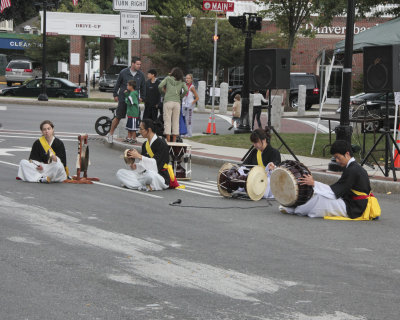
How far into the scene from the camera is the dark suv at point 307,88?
42.1 m

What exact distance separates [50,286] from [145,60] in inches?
→ 1961

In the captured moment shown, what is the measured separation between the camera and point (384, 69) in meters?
14.4

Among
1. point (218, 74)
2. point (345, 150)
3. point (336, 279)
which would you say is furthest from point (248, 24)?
point (218, 74)

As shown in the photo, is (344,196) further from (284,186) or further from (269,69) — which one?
(269,69)

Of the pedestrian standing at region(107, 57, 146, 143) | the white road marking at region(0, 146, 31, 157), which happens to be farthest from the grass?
the white road marking at region(0, 146, 31, 157)

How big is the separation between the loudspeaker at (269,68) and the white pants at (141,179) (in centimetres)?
394

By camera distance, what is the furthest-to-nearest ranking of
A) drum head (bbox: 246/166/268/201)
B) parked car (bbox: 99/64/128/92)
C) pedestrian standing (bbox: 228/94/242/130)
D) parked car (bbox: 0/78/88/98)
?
parked car (bbox: 99/64/128/92), parked car (bbox: 0/78/88/98), pedestrian standing (bbox: 228/94/242/130), drum head (bbox: 246/166/268/201)

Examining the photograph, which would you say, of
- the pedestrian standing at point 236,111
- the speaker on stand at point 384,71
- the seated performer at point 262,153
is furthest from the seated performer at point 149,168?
the pedestrian standing at point 236,111

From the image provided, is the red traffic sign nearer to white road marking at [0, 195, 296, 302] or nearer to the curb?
the curb

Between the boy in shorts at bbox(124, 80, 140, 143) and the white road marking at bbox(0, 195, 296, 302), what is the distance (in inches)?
366

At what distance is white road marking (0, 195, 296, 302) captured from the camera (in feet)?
23.2

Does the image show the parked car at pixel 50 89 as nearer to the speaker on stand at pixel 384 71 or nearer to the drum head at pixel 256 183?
the speaker on stand at pixel 384 71

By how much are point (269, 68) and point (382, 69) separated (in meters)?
2.52

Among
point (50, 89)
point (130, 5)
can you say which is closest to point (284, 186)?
point (130, 5)
